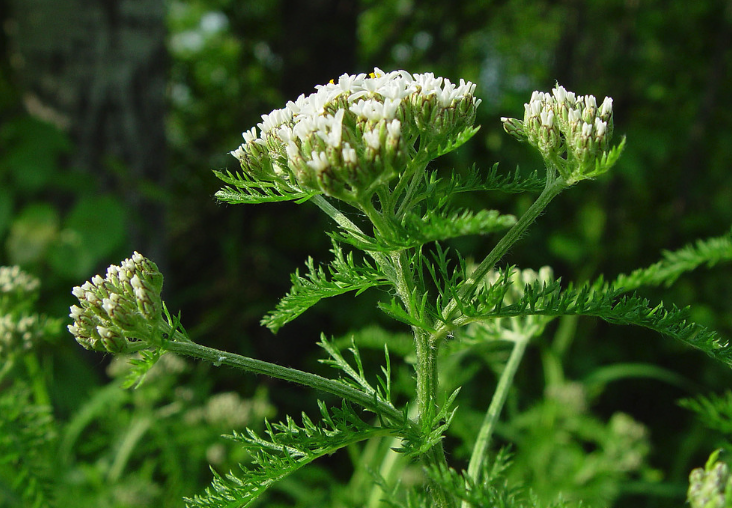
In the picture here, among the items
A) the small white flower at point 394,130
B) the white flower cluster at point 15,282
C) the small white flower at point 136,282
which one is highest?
the small white flower at point 394,130

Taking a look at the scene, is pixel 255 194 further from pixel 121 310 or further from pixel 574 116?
pixel 574 116

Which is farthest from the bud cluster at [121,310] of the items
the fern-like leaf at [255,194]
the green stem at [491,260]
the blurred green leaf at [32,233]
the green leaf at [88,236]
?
the blurred green leaf at [32,233]

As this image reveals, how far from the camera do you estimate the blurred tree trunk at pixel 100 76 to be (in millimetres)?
4277

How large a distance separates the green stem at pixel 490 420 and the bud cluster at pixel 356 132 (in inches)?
24.7

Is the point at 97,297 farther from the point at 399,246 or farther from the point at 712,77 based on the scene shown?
the point at 712,77

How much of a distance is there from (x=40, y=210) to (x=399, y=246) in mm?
3569

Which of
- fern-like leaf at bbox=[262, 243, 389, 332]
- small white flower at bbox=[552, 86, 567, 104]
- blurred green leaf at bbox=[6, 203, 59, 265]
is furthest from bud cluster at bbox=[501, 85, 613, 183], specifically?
blurred green leaf at bbox=[6, 203, 59, 265]

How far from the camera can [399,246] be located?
1.07 m

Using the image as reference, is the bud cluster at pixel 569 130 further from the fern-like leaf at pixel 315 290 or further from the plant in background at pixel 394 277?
the fern-like leaf at pixel 315 290

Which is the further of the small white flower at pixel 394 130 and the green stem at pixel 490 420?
the green stem at pixel 490 420

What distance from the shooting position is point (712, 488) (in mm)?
1046

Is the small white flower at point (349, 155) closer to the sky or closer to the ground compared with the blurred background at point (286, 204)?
closer to the ground

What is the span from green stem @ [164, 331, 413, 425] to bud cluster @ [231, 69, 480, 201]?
1.14ft

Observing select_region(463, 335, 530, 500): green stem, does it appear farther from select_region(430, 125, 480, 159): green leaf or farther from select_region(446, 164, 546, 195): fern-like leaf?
select_region(430, 125, 480, 159): green leaf
